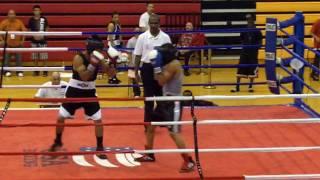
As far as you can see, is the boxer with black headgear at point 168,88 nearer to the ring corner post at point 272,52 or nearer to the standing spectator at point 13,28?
the ring corner post at point 272,52

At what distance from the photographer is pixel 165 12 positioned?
14.9 meters

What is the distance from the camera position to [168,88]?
237 inches

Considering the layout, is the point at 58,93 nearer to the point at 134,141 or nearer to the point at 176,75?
the point at 134,141

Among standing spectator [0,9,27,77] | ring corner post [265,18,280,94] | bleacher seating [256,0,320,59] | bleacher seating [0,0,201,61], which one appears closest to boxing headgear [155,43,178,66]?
ring corner post [265,18,280,94]

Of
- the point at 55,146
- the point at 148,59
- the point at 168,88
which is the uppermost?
the point at 148,59

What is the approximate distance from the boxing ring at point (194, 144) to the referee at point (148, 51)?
43cm

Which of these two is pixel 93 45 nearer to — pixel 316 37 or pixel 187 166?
pixel 187 166

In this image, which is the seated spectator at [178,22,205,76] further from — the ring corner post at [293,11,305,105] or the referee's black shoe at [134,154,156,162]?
the referee's black shoe at [134,154,156,162]

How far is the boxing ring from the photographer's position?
519 centimetres

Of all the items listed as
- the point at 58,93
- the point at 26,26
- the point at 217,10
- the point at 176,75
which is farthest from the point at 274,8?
the point at 176,75

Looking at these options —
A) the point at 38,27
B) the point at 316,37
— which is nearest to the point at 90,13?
the point at 38,27

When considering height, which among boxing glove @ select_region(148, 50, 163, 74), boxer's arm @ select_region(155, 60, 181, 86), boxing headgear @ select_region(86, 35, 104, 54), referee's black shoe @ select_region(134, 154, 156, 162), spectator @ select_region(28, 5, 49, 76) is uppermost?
spectator @ select_region(28, 5, 49, 76)

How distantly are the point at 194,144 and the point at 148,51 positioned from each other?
142cm

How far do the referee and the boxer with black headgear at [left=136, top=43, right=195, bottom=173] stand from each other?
1.08ft
